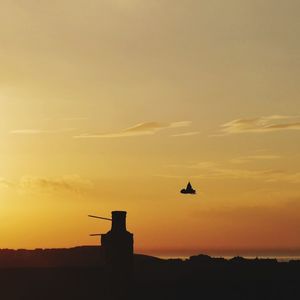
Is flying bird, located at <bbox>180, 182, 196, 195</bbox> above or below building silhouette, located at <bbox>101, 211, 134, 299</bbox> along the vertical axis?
above

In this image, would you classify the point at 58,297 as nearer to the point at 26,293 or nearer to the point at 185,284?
the point at 26,293

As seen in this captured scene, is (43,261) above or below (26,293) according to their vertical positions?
above

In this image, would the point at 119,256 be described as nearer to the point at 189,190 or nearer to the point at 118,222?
the point at 118,222

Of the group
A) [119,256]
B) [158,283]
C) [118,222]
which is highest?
[118,222]

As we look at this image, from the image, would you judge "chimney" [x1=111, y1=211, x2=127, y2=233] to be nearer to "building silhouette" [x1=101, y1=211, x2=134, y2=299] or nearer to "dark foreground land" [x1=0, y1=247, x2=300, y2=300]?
"building silhouette" [x1=101, y1=211, x2=134, y2=299]

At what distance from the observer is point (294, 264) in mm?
28656

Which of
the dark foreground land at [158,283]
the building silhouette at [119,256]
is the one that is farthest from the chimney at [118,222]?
the dark foreground land at [158,283]

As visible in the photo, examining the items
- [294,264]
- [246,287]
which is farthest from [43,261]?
[246,287]

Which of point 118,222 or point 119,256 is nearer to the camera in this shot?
point 119,256

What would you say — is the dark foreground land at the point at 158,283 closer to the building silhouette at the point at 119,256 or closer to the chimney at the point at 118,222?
the building silhouette at the point at 119,256

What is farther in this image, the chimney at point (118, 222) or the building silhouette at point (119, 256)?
the chimney at point (118, 222)

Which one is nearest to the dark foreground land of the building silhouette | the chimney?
the building silhouette

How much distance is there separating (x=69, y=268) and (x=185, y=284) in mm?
3329

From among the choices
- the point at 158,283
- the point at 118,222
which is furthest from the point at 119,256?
the point at 158,283
